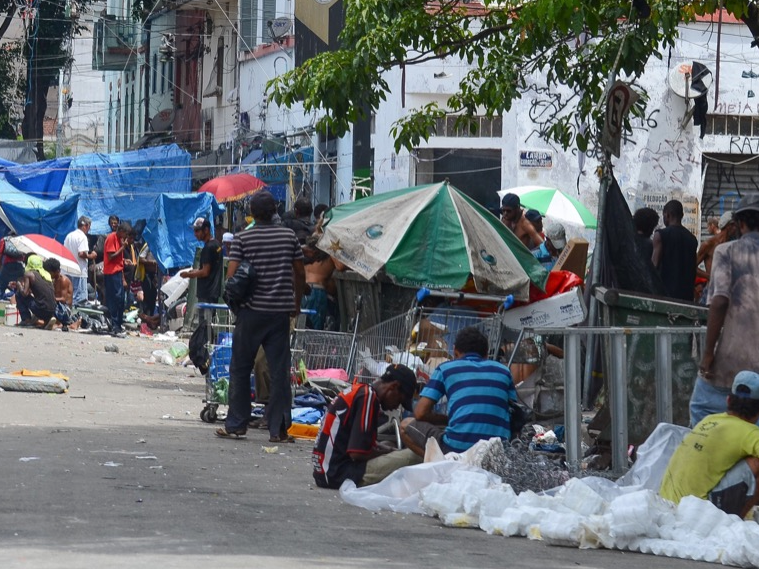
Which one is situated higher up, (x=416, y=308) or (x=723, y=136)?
(x=723, y=136)

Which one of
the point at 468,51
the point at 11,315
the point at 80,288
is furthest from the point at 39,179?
the point at 468,51

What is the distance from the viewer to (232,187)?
96.6 feet

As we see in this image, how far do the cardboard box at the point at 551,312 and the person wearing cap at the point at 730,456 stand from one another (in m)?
3.76

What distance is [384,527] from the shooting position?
707 centimetres

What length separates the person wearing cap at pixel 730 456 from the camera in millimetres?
6957

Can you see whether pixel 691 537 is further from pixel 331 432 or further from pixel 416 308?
pixel 416 308

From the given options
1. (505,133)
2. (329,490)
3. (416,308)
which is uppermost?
(505,133)

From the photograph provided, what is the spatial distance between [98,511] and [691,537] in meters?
2.92

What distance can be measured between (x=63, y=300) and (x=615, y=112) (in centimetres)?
1477

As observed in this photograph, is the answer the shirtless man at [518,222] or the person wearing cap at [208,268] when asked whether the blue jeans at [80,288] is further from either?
the shirtless man at [518,222]

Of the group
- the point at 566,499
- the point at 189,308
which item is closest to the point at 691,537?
the point at 566,499

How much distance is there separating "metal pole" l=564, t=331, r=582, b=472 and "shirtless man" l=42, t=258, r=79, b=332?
16.0 m

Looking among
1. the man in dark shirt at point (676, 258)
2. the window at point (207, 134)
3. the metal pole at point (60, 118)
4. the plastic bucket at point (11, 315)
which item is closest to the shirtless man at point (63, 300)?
the plastic bucket at point (11, 315)

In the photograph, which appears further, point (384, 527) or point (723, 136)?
point (723, 136)
